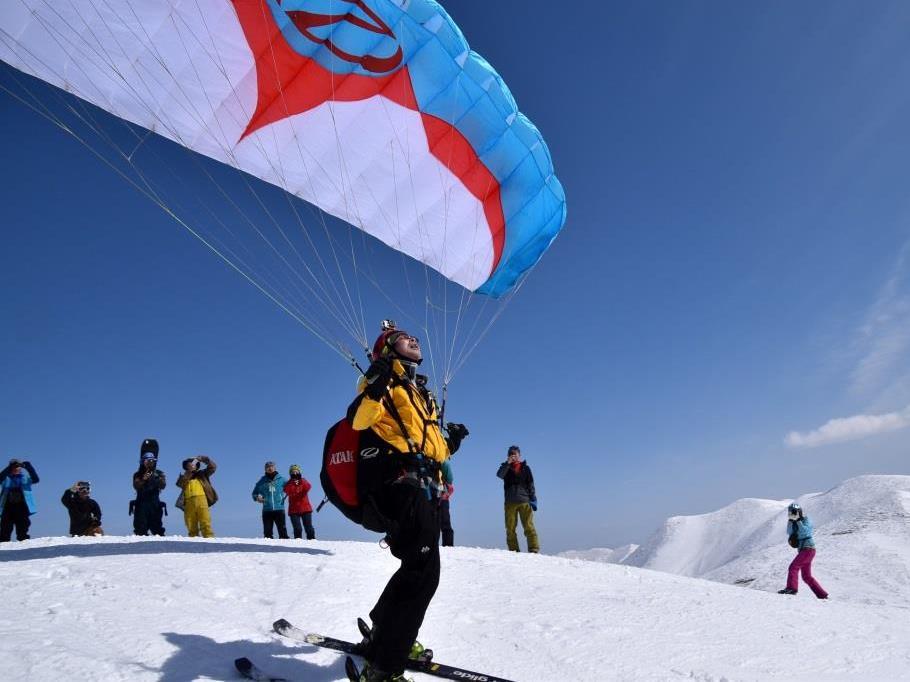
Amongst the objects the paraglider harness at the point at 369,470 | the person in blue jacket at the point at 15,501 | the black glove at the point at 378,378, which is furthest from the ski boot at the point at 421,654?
the person in blue jacket at the point at 15,501

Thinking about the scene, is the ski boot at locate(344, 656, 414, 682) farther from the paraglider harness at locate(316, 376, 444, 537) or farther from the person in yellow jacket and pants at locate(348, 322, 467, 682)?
the paraglider harness at locate(316, 376, 444, 537)

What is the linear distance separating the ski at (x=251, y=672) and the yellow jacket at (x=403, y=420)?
4.17 feet

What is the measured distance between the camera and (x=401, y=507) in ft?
8.76

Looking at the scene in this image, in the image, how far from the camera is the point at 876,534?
52.9 ft

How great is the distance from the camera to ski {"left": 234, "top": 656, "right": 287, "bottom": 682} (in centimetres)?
260

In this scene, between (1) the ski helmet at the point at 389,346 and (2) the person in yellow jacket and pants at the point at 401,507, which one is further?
(1) the ski helmet at the point at 389,346

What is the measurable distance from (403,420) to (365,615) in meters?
1.83

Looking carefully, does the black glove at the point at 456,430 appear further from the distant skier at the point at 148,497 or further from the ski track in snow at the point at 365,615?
the distant skier at the point at 148,497

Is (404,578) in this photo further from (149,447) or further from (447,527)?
(149,447)

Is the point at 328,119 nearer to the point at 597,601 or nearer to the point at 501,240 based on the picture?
the point at 501,240

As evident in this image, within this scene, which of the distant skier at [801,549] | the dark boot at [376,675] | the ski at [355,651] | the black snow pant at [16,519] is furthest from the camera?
the black snow pant at [16,519]

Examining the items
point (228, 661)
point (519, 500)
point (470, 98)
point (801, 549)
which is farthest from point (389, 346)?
point (801, 549)

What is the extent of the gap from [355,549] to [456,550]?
1.28 meters

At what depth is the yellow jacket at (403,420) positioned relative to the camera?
8.75ft
